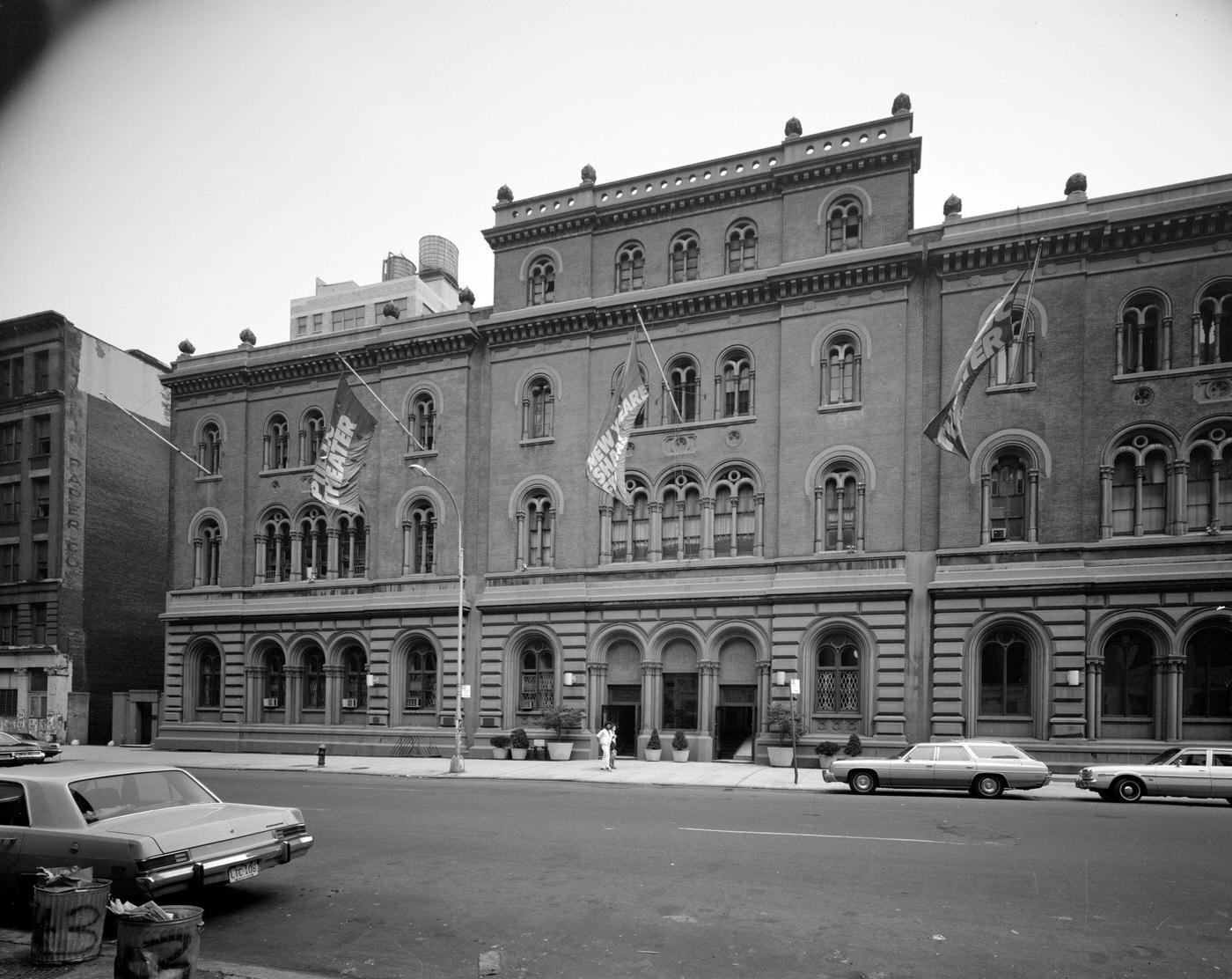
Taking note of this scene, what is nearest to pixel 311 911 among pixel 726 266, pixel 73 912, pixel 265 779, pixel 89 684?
pixel 73 912

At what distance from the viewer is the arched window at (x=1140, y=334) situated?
27.5 metres

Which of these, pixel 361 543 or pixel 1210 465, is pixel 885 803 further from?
pixel 361 543

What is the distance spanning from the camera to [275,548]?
1570 inches

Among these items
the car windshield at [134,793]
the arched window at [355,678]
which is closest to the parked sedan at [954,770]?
the car windshield at [134,793]

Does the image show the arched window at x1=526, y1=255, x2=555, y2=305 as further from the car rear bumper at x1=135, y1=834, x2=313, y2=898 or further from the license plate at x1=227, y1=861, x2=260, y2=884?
the license plate at x1=227, y1=861, x2=260, y2=884

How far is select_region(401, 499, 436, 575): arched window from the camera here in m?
36.2

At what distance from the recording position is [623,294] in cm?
3369

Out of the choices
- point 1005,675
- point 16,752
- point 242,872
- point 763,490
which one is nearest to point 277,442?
point 16,752

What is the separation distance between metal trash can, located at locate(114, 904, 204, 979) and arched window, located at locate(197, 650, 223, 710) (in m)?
34.9

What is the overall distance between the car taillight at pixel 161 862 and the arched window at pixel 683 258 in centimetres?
2733

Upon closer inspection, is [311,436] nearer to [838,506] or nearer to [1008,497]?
[838,506]

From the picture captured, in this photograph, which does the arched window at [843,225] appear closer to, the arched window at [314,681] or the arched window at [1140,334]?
the arched window at [1140,334]

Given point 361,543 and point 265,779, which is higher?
point 361,543

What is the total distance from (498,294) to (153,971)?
31.1m
